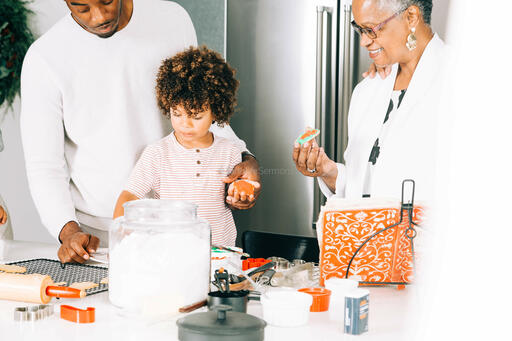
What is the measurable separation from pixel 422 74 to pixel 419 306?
1448 millimetres

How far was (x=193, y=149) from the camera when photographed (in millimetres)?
1984

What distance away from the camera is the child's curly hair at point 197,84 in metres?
1.86

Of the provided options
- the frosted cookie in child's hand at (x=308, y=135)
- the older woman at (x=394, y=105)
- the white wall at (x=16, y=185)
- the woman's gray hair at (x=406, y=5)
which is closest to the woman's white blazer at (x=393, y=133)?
the older woman at (x=394, y=105)

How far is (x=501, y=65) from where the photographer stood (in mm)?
311

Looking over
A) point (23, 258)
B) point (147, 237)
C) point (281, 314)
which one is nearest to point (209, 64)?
point (23, 258)

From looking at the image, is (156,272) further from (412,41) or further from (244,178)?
(412,41)

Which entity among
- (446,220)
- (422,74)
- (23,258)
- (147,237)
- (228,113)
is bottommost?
(23,258)

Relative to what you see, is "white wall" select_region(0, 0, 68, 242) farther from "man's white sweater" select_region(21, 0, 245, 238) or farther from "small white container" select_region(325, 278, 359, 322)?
"small white container" select_region(325, 278, 359, 322)

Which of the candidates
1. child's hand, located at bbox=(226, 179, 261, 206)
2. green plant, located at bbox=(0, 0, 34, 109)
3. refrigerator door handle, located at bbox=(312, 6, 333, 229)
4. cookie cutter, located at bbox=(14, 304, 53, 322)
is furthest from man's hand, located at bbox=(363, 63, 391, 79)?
green plant, located at bbox=(0, 0, 34, 109)

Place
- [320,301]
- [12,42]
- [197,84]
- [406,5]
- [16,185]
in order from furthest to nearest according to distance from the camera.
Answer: [16,185]
[12,42]
[197,84]
[406,5]
[320,301]

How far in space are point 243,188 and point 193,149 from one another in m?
0.26

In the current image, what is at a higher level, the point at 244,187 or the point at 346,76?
the point at 346,76

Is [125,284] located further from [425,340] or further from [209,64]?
[209,64]

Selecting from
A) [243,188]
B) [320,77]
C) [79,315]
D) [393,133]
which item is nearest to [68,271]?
[79,315]
